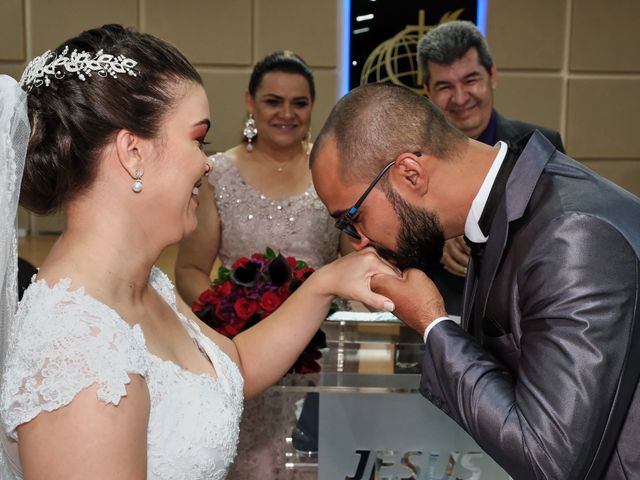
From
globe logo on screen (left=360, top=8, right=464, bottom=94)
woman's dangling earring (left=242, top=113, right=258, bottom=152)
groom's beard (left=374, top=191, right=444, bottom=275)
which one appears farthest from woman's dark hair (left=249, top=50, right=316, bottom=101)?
globe logo on screen (left=360, top=8, right=464, bottom=94)

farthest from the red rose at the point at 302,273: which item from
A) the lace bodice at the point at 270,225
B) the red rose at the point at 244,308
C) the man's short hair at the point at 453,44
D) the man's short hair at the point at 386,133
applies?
the man's short hair at the point at 453,44

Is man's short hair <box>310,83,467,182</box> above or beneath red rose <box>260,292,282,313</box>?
above

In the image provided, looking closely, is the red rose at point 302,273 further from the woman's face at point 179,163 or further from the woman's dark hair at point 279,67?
the woman's dark hair at point 279,67

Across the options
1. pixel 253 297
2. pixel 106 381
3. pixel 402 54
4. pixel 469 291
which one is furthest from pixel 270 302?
pixel 402 54

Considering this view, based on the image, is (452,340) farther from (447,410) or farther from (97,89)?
(97,89)

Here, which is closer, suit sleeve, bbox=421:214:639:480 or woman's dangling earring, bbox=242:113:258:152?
suit sleeve, bbox=421:214:639:480

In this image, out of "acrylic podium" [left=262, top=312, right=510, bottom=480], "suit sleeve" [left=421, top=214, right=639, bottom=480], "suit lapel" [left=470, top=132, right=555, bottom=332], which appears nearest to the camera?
"suit sleeve" [left=421, top=214, right=639, bottom=480]

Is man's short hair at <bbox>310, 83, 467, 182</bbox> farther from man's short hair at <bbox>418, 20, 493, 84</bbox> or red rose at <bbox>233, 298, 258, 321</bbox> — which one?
man's short hair at <bbox>418, 20, 493, 84</bbox>

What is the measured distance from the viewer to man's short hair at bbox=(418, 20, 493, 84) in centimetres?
368

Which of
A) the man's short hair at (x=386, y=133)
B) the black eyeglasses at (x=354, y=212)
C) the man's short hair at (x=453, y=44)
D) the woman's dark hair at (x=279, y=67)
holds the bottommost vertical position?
the black eyeglasses at (x=354, y=212)

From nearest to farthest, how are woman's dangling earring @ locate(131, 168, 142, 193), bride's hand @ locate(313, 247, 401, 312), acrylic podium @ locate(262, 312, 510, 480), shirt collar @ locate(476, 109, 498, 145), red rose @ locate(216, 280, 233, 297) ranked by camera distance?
woman's dangling earring @ locate(131, 168, 142, 193)
bride's hand @ locate(313, 247, 401, 312)
acrylic podium @ locate(262, 312, 510, 480)
red rose @ locate(216, 280, 233, 297)
shirt collar @ locate(476, 109, 498, 145)

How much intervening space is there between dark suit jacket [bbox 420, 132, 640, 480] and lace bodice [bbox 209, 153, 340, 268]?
1964 millimetres

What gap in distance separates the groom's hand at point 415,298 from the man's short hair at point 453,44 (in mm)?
2015

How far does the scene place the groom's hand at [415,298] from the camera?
1.78 metres
